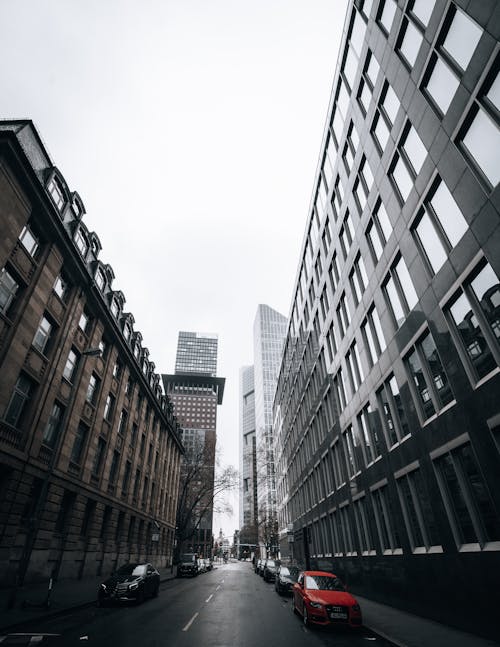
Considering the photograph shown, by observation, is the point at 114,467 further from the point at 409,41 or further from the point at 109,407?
the point at 409,41

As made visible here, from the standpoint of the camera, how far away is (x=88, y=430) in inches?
952

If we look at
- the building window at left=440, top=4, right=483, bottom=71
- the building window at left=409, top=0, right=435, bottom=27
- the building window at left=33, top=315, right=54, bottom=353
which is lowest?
the building window at left=33, top=315, right=54, bottom=353

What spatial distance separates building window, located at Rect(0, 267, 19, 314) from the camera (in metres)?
15.8

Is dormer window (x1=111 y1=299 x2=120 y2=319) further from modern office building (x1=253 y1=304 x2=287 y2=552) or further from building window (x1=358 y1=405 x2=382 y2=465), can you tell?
modern office building (x1=253 y1=304 x2=287 y2=552)

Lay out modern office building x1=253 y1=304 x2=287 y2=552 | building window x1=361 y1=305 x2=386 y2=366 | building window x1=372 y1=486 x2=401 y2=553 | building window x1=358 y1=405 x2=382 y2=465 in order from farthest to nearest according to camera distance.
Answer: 1. modern office building x1=253 y1=304 x2=287 y2=552
2. building window x1=358 y1=405 x2=382 y2=465
3. building window x1=361 y1=305 x2=386 y2=366
4. building window x1=372 y1=486 x2=401 y2=553

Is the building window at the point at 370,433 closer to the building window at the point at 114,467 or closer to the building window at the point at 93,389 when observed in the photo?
the building window at the point at 93,389

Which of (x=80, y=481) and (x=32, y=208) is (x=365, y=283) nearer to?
(x=32, y=208)

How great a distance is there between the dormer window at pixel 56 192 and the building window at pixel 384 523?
2149cm

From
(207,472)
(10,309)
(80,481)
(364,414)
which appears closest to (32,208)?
(10,309)

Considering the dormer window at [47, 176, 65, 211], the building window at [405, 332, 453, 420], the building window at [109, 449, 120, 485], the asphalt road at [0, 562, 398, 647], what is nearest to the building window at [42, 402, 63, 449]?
the asphalt road at [0, 562, 398, 647]

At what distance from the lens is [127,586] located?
14094mm

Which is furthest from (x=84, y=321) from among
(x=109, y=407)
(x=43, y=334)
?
Answer: (x=109, y=407)

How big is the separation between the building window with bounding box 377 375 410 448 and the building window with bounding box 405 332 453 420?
4.47ft

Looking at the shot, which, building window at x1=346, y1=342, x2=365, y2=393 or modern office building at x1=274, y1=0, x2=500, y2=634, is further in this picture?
building window at x1=346, y1=342, x2=365, y2=393
